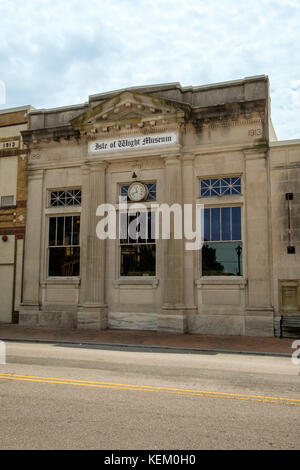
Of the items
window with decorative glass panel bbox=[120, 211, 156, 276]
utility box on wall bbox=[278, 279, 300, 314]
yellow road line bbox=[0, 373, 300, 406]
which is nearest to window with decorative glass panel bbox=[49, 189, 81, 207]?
window with decorative glass panel bbox=[120, 211, 156, 276]

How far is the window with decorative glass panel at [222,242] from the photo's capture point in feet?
51.2

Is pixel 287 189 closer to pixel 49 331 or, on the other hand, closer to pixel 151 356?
→ pixel 151 356

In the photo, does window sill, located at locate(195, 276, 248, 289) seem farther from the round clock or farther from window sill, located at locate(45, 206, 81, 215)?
window sill, located at locate(45, 206, 81, 215)

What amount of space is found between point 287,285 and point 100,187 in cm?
864

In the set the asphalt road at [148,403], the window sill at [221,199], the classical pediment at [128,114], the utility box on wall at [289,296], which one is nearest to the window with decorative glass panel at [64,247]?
the classical pediment at [128,114]

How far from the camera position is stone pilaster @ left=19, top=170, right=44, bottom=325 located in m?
18.0

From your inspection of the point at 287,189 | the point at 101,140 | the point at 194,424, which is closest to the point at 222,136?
the point at 287,189

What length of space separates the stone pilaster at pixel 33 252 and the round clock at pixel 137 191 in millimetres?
4424

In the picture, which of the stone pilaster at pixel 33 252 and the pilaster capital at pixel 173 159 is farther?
the stone pilaster at pixel 33 252

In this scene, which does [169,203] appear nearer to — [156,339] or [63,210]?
[63,210]

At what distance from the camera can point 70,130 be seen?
18.2m

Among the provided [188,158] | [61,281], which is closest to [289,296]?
[188,158]

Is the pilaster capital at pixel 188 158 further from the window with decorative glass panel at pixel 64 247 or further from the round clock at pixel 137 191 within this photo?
the window with decorative glass panel at pixel 64 247

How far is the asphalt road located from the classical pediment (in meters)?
10.2
